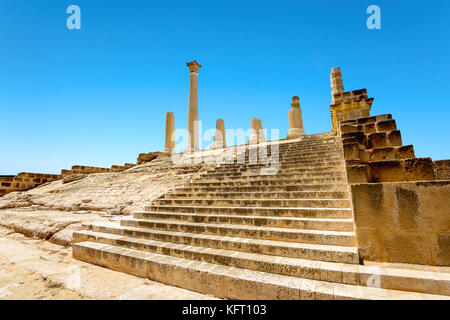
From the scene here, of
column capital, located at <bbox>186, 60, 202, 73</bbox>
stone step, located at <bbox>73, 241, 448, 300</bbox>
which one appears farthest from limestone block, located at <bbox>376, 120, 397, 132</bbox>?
column capital, located at <bbox>186, 60, 202, 73</bbox>

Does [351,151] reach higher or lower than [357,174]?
higher

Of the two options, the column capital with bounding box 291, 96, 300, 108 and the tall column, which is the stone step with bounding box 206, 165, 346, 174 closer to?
the tall column

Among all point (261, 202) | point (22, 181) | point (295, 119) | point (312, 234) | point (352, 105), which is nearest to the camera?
point (312, 234)

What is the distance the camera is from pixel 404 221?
102 inches

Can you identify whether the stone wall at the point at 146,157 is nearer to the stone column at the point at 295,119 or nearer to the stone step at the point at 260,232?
the stone column at the point at 295,119

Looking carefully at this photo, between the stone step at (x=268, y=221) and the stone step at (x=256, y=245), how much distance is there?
0.41 meters

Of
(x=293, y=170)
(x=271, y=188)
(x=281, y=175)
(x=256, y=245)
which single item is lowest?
(x=256, y=245)

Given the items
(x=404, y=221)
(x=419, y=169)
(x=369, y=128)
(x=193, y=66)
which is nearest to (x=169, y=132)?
(x=193, y=66)

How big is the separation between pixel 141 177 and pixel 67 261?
21.0ft

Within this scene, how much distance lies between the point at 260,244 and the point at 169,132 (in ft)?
53.0

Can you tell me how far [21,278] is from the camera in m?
2.99

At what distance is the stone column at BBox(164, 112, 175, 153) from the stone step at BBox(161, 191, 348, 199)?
12190mm

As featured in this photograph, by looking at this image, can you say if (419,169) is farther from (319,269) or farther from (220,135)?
(220,135)
